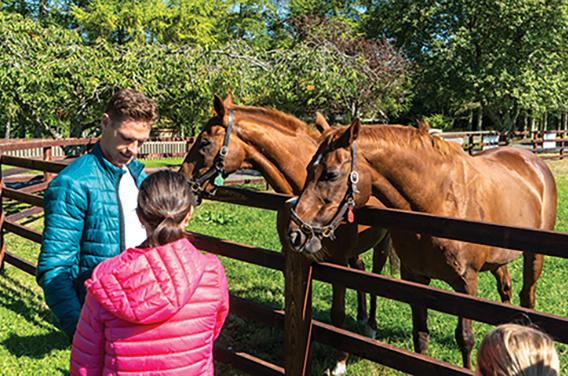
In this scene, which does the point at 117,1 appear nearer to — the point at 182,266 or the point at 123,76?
the point at 123,76

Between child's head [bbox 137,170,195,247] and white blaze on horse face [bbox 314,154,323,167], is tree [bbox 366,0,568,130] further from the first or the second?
child's head [bbox 137,170,195,247]

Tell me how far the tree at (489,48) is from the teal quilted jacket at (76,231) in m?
27.0

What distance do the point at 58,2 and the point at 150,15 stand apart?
438 inches

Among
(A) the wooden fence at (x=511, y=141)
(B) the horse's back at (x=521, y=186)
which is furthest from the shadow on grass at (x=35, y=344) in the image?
(A) the wooden fence at (x=511, y=141)

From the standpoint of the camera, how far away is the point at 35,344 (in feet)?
13.0

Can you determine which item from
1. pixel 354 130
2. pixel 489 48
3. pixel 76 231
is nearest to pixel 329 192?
pixel 354 130

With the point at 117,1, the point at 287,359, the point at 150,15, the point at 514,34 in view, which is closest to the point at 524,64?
the point at 514,34

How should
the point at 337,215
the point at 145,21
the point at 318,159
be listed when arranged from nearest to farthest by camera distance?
the point at 337,215 < the point at 318,159 < the point at 145,21

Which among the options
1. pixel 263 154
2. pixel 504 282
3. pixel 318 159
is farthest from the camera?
pixel 504 282

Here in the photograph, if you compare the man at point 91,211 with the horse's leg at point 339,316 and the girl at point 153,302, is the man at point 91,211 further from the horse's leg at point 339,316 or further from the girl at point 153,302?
the horse's leg at point 339,316

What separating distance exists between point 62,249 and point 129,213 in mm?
348

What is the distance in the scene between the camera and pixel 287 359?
2.71m

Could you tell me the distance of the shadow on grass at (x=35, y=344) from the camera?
3.81 metres

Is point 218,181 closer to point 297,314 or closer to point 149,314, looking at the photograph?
point 297,314
